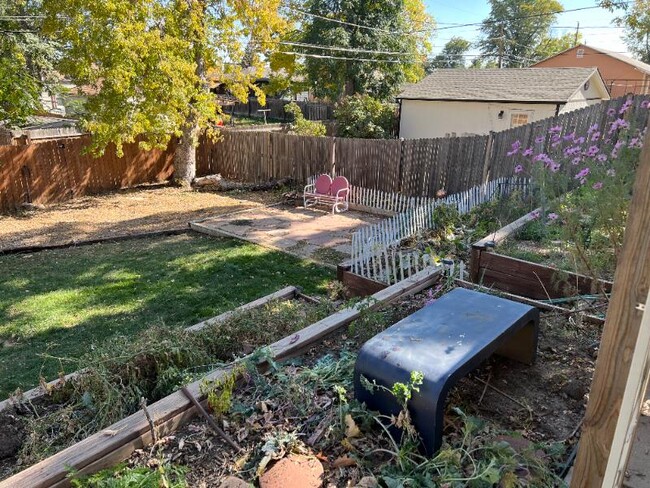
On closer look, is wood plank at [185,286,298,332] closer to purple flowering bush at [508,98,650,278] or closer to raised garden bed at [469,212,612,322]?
raised garden bed at [469,212,612,322]

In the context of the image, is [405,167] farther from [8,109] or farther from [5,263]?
[8,109]

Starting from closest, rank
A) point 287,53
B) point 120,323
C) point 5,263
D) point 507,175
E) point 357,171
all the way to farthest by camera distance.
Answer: point 120,323
point 5,263
point 507,175
point 357,171
point 287,53

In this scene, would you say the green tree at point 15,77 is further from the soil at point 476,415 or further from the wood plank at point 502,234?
the soil at point 476,415

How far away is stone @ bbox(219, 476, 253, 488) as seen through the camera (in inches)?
78.8

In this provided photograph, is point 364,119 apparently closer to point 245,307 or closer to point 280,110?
point 245,307

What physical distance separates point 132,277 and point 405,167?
6.48 meters

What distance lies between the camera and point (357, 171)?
37.7 ft

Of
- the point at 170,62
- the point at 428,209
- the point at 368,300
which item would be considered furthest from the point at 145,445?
the point at 170,62

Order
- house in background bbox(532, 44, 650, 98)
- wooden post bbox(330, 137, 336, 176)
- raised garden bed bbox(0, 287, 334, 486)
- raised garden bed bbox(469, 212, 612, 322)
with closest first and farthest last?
raised garden bed bbox(0, 287, 334, 486)
raised garden bed bbox(469, 212, 612, 322)
wooden post bbox(330, 137, 336, 176)
house in background bbox(532, 44, 650, 98)

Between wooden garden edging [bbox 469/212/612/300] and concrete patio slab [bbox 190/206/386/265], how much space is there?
2.79m

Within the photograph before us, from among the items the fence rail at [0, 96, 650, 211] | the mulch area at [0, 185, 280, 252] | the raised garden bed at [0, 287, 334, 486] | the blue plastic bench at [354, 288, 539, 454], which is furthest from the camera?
the fence rail at [0, 96, 650, 211]

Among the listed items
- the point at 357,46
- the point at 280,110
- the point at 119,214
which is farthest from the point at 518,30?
the point at 119,214

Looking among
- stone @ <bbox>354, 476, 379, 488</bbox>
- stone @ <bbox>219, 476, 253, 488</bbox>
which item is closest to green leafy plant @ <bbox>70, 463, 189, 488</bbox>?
stone @ <bbox>219, 476, 253, 488</bbox>

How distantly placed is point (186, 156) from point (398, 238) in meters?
8.78
